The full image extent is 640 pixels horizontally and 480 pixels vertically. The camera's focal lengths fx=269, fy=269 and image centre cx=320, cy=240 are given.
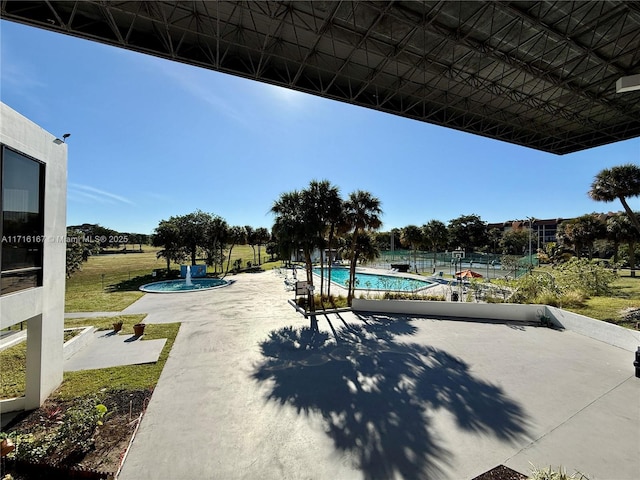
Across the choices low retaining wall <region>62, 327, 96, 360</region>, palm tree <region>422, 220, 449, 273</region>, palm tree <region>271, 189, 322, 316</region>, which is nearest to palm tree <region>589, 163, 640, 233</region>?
palm tree <region>271, 189, 322, 316</region>

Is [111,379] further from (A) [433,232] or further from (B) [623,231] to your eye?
(B) [623,231]

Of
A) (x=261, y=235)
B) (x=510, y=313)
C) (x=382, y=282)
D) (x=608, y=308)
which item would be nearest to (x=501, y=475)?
(x=510, y=313)

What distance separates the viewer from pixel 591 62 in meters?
10.3

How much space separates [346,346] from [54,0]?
1287 cm

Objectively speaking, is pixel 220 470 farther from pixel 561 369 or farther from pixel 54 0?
pixel 54 0

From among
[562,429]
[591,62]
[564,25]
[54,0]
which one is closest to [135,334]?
[54,0]

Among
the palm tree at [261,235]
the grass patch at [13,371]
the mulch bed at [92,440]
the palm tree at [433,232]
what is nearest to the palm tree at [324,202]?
the mulch bed at [92,440]

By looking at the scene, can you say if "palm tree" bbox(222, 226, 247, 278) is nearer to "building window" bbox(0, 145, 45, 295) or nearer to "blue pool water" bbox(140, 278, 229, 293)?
"blue pool water" bbox(140, 278, 229, 293)

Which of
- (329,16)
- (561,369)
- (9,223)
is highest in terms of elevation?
(329,16)

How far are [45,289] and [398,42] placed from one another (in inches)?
464

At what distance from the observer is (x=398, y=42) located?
9.27 metres

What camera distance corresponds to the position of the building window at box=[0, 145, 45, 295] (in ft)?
13.3

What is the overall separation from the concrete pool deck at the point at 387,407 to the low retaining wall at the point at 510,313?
56 cm

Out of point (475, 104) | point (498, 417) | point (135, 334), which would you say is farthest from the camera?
point (475, 104)
